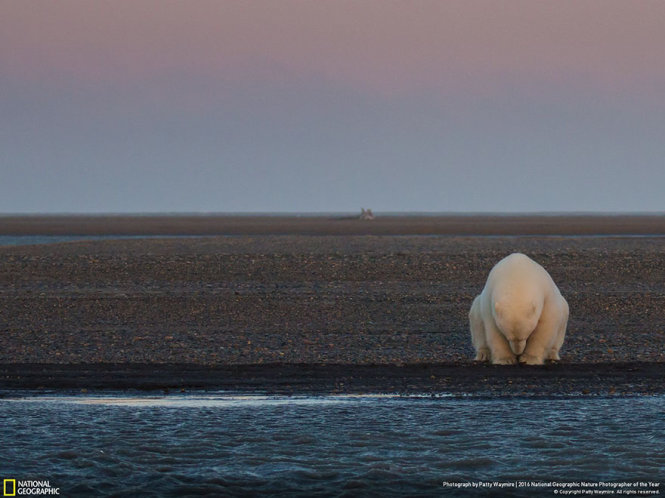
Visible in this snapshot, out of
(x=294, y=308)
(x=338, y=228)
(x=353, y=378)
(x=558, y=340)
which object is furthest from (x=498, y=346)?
(x=338, y=228)

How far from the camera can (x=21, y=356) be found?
15875mm

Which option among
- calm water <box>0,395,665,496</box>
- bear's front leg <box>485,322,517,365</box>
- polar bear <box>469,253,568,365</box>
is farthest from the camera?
bear's front leg <box>485,322,517,365</box>

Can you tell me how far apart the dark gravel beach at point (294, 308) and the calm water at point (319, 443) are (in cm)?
175

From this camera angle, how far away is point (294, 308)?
22.6m

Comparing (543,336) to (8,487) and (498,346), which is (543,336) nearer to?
(498,346)

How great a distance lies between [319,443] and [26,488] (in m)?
2.71

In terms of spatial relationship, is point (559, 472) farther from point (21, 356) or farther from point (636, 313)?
point (636, 313)

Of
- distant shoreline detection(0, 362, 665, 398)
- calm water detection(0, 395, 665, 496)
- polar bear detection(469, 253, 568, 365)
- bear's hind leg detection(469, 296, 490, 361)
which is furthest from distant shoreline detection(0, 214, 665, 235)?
calm water detection(0, 395, 665, 496)

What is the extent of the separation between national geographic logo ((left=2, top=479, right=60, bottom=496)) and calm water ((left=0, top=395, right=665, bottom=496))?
0.08m

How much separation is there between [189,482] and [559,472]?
3.06m

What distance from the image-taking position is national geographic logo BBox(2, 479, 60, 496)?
26.7ft

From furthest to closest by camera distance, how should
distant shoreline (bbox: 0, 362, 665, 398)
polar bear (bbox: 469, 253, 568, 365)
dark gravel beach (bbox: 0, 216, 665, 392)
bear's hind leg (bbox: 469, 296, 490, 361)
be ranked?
1. dark gravel beach (bbox: 0, 216, 665, 392)
2. bear's hind leg (bbox: 469, 296, 490, 361)
3. polar bear (bbox: 469, 253, 568, 365)
4. distant shoreline (bbox: 0, 362, 665, 398)

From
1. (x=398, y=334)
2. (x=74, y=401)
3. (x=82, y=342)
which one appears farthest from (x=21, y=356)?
(x=398, y=334)

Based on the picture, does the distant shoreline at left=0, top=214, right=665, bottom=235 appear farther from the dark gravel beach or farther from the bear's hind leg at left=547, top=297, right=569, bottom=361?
the bear's hind leg at left=547, top=297, right=569, bottom=361
